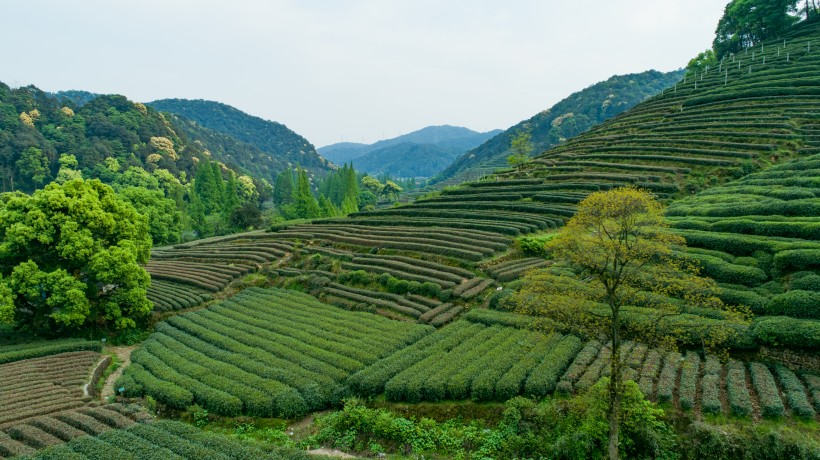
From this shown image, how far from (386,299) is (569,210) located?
2354 cm

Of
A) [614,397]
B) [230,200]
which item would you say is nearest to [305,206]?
[230,200]

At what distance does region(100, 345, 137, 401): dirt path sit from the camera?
77.6 feet

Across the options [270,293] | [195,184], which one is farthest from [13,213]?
[195,184]

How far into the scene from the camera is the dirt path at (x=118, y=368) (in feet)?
77.6

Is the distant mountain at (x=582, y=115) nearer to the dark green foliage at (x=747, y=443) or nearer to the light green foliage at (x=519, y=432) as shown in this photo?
the light green foliage at (x=519, y=432)

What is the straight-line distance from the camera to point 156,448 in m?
16.3

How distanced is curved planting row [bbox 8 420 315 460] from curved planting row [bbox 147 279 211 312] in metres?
19.2

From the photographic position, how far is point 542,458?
15.6 meters

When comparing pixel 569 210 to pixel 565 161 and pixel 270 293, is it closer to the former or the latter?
pixel 565 161

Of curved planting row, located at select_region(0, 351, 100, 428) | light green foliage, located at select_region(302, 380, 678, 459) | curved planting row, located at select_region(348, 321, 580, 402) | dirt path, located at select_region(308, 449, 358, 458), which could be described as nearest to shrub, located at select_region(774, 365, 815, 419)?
light green foliage, located at select_region(302, 380, 678, 459)

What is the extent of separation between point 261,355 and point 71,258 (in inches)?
583

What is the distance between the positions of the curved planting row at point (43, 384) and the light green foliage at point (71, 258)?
3.35 meters

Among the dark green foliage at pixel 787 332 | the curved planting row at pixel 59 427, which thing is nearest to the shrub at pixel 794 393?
the dark green foliage at pixel 787 332

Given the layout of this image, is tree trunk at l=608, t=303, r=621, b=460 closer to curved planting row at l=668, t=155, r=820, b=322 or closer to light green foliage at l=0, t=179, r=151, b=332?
curved planting row at l=668, t=155, r=820, b=322
